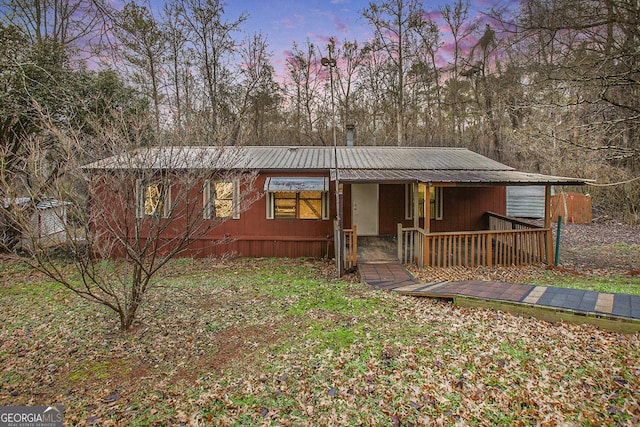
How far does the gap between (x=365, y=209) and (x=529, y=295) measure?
6.05 meters

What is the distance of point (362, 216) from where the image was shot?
36.2ft

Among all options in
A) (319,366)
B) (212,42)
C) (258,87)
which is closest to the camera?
(319,366)

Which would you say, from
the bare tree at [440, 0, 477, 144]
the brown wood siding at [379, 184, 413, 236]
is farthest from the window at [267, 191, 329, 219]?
the bare tree at [440, 0, 477, 144]

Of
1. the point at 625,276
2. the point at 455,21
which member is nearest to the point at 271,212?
the point at 625,276

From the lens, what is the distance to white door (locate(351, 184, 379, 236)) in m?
11.0

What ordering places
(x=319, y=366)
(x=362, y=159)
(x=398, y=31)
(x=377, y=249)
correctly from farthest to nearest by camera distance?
(x=398, y=31)
(x=362, y=159)
(x=377, y=249)
(x=319, y=366)

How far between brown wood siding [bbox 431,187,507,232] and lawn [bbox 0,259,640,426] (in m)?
5.90

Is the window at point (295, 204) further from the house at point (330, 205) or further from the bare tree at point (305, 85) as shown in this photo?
the bare tree at point (305, 85)

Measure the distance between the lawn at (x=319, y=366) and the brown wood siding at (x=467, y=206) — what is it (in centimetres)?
590

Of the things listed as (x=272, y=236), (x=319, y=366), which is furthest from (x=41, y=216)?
(x=272, y=236)

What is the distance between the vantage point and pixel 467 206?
36.7 ft

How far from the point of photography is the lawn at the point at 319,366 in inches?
123

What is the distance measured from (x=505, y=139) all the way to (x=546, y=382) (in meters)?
19.4

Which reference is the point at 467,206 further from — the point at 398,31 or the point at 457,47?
the point at 457,47
